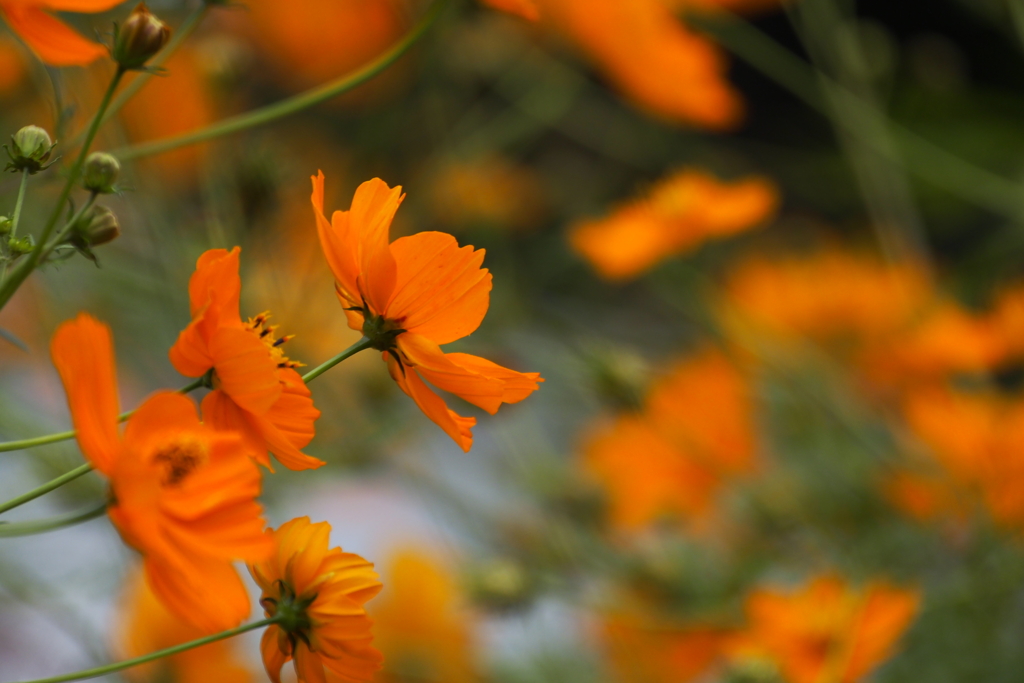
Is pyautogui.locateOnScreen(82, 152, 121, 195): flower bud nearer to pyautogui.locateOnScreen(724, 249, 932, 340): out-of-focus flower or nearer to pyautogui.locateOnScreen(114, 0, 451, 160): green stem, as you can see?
pyautogui.locateOnScreen(114, 0, 451, 160): green stem

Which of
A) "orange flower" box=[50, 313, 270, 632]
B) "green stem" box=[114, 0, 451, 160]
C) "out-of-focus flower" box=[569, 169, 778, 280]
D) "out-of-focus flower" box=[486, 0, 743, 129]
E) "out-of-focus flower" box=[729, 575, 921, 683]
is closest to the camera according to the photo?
"orange flower" box=[50, 313, 270, 632]

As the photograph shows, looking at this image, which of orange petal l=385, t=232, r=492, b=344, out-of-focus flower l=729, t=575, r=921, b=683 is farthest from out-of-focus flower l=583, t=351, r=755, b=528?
orange petal l=385, t=232, r=492, b=344

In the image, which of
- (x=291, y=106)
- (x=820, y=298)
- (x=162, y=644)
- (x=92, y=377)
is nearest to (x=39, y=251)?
(x=92, y=377)

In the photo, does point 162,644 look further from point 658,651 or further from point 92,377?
point 92,377

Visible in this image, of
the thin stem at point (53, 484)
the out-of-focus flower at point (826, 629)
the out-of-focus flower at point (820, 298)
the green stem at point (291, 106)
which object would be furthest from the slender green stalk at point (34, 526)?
the out-of-focus flower at point (820, 298)

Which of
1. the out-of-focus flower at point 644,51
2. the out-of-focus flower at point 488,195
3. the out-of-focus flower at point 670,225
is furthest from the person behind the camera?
the out-of-focus flower at point 488,195

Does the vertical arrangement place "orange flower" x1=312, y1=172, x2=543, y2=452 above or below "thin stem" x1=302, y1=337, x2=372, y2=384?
above

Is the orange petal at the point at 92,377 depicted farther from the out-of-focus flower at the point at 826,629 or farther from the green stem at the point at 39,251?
the out-of-focus flower at the point at 826,629

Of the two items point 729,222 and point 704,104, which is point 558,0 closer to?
point 704,104
